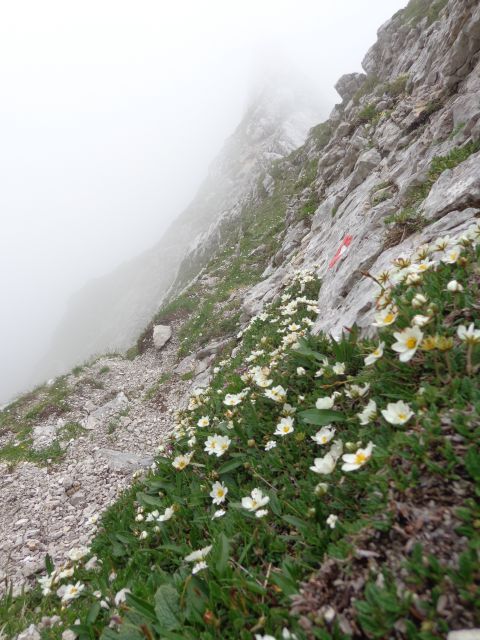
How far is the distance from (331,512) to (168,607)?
1.11m

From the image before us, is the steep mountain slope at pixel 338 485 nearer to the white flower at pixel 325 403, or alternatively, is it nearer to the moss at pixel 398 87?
the white flower at pixel 325 403

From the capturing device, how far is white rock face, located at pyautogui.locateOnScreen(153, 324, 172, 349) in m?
15.1

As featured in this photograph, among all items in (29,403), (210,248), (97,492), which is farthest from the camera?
(210,248)

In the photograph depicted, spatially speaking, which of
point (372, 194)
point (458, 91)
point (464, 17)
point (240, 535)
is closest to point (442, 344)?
point (240, 535)

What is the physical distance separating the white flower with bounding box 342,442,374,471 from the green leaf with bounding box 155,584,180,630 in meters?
1.27

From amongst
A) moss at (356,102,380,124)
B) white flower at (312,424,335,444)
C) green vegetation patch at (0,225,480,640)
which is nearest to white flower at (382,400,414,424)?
green vegetation patch at (0,225,480,640)

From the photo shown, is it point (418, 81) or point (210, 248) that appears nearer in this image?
point (418, 81)

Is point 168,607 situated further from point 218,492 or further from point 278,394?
point 278,394

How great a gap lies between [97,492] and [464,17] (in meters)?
13.6

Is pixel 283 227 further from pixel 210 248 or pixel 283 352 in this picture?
pixel 210 248

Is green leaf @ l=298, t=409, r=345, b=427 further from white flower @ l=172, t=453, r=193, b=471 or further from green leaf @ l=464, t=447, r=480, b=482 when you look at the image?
white flower @ l=172, t=453, r=193, b=471

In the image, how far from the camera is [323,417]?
2.80m

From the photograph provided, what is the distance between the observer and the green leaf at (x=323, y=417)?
2.77 m

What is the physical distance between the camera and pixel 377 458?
1.97m
